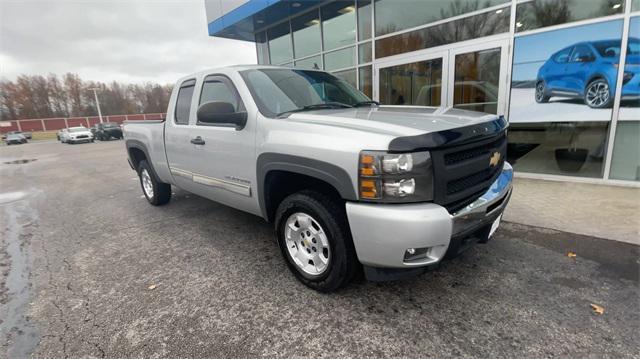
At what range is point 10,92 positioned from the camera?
58.8 metres

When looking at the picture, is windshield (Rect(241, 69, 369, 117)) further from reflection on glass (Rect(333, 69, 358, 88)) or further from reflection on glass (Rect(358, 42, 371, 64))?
reflection on glass (Rect(333, 69, 358, 88))

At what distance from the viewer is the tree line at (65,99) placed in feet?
193

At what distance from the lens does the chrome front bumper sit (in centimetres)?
198

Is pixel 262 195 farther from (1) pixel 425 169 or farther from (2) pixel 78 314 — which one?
(2) pixel 78 314

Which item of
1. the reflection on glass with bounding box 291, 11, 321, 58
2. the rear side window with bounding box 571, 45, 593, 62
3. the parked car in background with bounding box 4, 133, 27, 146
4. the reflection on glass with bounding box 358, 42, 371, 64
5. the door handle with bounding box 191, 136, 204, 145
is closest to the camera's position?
the door handle with bounding box 191, 136, 204, 145

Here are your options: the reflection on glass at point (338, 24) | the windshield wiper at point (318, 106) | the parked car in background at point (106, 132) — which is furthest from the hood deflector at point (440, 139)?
the parked car in background at point (106, 132)

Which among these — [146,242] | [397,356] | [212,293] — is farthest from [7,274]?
[397,356]

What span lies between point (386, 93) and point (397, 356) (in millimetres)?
7265

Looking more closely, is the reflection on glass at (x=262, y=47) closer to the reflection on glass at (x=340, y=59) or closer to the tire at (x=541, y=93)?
the reflection on glass at (x=340, y=59)

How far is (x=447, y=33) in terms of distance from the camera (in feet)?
22.4

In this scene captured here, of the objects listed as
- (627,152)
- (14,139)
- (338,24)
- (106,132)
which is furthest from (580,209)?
(14,139)

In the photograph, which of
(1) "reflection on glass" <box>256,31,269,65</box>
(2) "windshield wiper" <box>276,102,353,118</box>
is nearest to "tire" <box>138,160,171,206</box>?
(2) "windshield wiper" <box>276,102,353,118</box>

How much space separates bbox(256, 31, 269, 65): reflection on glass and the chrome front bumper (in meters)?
11.7

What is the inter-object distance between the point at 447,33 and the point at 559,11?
6.38 ft
